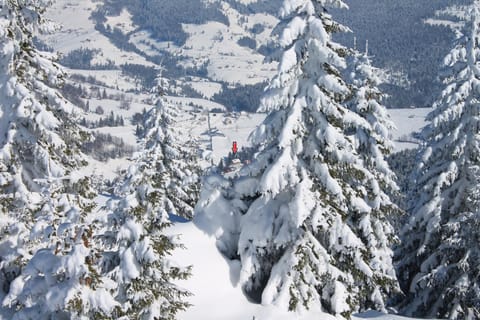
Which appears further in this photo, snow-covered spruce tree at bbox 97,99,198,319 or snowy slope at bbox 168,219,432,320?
snowy slope at bbox 168,219,432,320

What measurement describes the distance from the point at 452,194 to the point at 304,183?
12.0 m

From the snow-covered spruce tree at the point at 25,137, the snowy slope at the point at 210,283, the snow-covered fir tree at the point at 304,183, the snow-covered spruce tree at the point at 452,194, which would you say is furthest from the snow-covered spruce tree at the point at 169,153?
the snow-covered spruce tree at the point at 452,194

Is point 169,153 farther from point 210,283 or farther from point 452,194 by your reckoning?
point 452,194

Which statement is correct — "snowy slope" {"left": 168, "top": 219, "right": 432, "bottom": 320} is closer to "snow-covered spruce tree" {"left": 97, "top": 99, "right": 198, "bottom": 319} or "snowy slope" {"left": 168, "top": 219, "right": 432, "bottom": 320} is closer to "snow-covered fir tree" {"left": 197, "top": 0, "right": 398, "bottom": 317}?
"snow-covered fir tree" {"left": 197, "top": 0, "right": 398, "bottom": 317}

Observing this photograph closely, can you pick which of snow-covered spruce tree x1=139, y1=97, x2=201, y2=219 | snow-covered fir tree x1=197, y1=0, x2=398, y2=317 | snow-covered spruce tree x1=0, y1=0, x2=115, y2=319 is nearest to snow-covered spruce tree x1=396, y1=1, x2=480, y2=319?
snow-covered fir tree x1=197, y1=0, x2=398, y2=317

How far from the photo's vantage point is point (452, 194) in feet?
89.4

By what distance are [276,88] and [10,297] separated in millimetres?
11047

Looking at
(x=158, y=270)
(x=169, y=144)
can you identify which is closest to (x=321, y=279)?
(x=158, y=270)

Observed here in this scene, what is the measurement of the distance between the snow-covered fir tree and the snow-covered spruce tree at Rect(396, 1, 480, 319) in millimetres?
6350

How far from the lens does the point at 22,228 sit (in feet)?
60.9

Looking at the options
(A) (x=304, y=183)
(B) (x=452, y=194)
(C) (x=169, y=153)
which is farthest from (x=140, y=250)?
(C) (x=169, y=153)

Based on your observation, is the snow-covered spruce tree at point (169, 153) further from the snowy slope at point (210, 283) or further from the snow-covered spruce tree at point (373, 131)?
the snow-covered spruce tree at point (373, 131)

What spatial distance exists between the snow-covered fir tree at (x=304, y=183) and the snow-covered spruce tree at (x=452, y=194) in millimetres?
6350

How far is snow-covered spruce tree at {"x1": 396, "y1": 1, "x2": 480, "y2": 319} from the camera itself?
2472 centimetres
